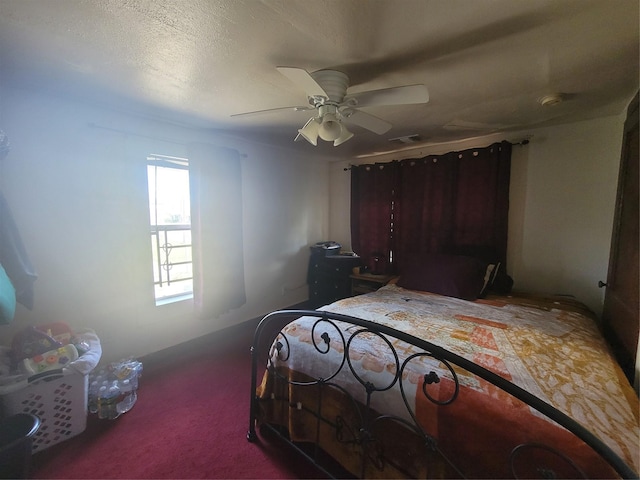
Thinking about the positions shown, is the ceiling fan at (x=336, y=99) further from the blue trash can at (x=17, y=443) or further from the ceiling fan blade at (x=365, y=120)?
the blue trash can at (x=17, y=443)

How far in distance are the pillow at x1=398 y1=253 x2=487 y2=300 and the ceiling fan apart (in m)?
1.47

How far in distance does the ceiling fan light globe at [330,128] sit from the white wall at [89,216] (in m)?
1.68

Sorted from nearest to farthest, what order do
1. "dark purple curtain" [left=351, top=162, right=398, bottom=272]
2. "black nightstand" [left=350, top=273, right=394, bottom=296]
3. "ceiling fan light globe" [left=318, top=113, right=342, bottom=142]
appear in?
1. "ceiling fan light globe" [left=318, top=113, right=342, bottom=142]
2. "black nightstand" [left=350, top=273, right=394, bottom=296]
3. "dark purple curtain" [left=351, top=162, right=398, bottom=272]

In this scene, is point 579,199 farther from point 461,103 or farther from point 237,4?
point 237,4

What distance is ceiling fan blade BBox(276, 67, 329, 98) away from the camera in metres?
1.18

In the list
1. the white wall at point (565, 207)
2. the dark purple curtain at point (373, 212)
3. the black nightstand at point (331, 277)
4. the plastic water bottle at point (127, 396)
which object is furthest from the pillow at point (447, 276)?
the plastic water bottle at point (127, 396)

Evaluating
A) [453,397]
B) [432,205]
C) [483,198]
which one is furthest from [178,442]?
[483,198]

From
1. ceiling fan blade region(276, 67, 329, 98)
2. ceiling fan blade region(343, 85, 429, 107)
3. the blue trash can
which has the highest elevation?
ceiling fan blade region(276, 67, 329, 98)

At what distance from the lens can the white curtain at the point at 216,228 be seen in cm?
260

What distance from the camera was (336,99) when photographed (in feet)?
4.98

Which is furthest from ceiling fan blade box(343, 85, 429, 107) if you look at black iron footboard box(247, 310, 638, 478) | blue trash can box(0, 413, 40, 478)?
blue trash can box(0, 413, 40, 478)

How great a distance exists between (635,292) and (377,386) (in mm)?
1568

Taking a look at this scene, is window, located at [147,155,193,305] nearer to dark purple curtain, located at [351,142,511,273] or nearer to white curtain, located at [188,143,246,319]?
white curtain, located at [188,143,246,319]

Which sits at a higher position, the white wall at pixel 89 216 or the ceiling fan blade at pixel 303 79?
the ceiling fan blade at pixel 303 79
